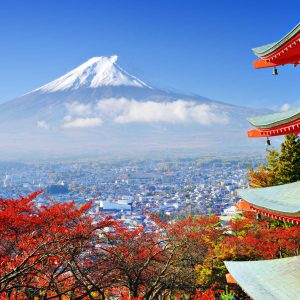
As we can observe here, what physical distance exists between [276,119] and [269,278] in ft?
8.63

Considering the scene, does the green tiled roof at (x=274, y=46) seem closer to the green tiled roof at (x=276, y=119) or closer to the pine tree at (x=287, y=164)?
the green tiled roof at (x=276, y=119)

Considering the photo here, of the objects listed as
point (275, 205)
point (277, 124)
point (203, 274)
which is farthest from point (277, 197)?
point (203, 274)

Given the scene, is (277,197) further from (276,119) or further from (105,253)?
(105,253)

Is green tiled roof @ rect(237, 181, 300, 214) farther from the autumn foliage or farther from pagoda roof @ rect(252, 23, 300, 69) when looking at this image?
the autumn foliage

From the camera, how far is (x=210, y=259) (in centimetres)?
1573

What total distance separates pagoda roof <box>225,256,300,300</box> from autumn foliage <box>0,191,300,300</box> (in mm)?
3349

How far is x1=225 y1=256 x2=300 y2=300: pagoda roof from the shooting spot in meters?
6.01

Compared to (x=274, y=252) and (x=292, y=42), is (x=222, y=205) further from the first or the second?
(x=292, y=42)

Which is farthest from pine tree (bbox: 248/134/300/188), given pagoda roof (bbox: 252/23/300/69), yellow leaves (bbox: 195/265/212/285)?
pagoda roof (bbox: 252/23/300/69)

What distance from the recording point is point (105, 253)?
12172 millimetres

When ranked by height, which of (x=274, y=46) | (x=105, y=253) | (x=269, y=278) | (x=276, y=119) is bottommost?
(x=105, y=253)

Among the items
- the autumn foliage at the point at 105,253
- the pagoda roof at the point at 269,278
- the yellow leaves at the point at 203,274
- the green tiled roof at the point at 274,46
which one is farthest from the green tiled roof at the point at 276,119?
the yellow leaves at the point at 203,274

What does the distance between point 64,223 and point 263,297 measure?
7.26 m

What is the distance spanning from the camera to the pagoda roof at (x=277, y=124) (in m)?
6.55
